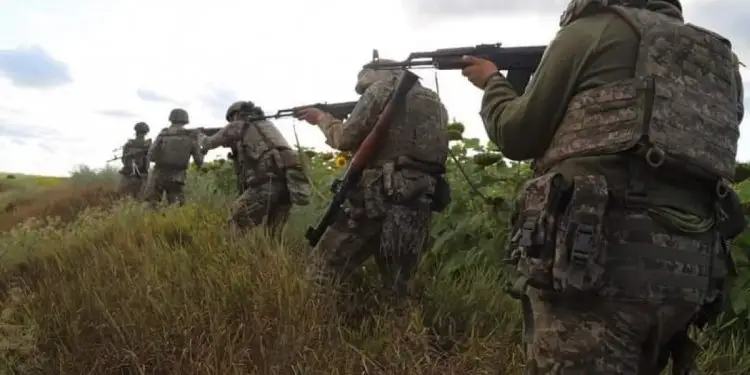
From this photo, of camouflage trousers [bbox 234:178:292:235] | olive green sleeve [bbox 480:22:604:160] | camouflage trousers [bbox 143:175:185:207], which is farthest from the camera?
camouflage trousers [bbox 143:175:185:207]

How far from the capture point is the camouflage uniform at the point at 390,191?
4.86 metres

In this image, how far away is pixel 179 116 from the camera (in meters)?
11.9

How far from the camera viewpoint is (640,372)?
2525 mm

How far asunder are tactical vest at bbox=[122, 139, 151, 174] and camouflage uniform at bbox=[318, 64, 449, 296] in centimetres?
1030

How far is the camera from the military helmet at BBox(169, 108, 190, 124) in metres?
11.9

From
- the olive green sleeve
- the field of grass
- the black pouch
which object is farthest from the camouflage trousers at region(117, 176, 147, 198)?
the olive green sleeve

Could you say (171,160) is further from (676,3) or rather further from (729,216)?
(729,216)

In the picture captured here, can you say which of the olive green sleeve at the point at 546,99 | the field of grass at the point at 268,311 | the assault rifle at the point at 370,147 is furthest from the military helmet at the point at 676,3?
the assault rifle at the point at 370,147

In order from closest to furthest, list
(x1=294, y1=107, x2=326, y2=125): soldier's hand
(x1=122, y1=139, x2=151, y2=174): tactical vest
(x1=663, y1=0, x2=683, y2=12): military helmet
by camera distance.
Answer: (x1=663, y1=0, x2=683, y2=12): military helmet
(x1=294, y1=107, x2=326, y2=125): soldier's hand
(x1=122, y1=139, x2=151, y2=174): tactical vest

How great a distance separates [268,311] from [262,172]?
347cm

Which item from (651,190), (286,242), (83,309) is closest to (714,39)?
(651,190)

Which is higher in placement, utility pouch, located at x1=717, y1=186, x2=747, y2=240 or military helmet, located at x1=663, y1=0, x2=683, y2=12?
military helmet, located at x1=663, y1=0, x2=683, y2=12

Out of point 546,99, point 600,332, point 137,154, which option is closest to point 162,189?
point 137,154

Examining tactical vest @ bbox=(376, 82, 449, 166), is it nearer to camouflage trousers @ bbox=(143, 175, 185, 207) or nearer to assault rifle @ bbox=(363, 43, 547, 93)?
assault rifle @ bbox=(363, 43, 547, 93)
